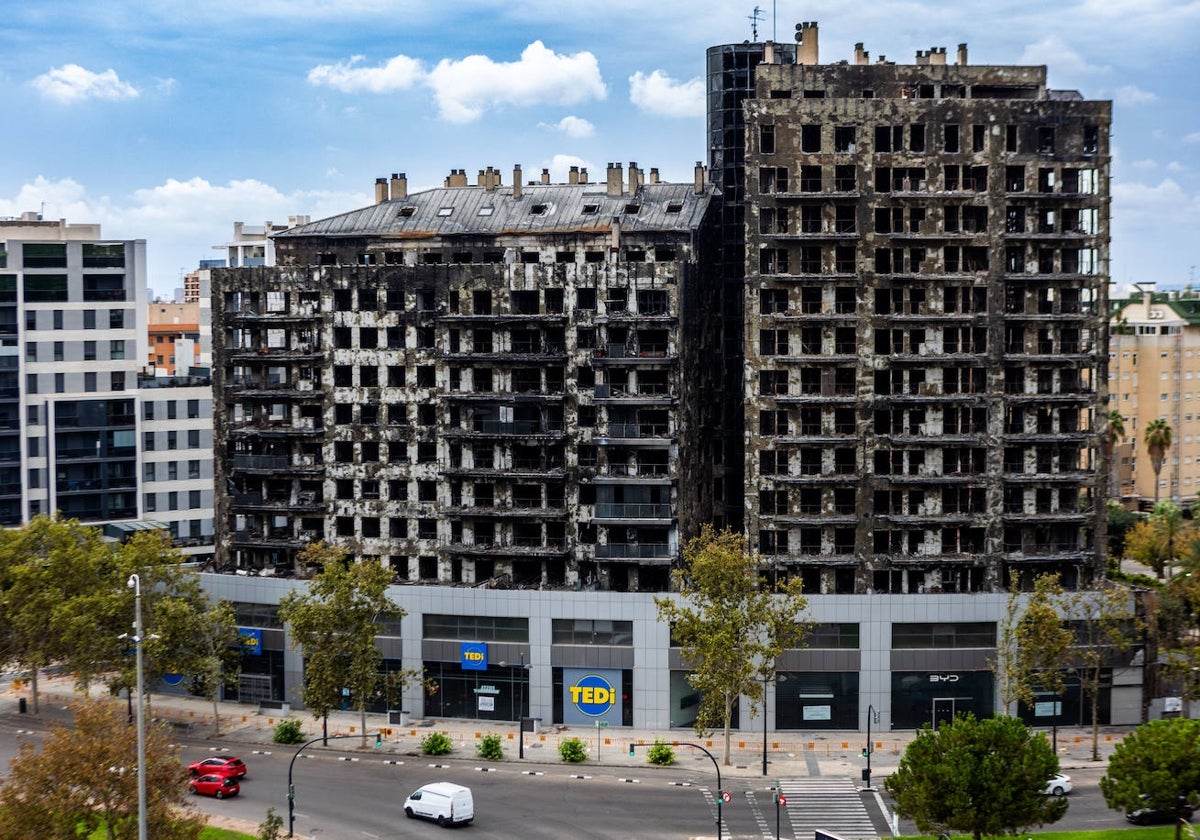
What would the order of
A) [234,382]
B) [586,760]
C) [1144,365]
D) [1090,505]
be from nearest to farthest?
[586,760] < [1090,505] < [234,382] < [1144,365]

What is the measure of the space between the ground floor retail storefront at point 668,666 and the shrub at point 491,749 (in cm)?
686

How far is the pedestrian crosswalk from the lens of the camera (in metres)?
78.5

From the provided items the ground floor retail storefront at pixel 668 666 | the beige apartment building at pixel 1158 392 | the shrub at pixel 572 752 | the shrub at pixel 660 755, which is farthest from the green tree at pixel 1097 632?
the beige apartment building at pixel 1158 392

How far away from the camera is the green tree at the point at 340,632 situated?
309 feet

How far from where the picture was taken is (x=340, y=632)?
9581cm

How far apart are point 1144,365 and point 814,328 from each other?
335ft

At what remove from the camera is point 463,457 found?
109750 millimetres

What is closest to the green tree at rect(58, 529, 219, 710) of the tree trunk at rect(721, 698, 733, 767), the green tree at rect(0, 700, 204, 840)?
the green tree at rect(0, 700, 204, 840)

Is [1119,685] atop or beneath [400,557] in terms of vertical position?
beneath

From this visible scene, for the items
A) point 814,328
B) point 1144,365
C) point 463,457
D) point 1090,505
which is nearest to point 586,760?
point 463,457

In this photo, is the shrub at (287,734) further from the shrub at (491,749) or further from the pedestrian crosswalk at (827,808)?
the pedestrian crosswalk at (827,808)

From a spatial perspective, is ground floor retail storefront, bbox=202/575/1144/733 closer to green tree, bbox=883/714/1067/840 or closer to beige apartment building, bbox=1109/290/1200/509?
green tree, bbox=883/714/1067/840

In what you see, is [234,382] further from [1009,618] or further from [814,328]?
[1009,618]

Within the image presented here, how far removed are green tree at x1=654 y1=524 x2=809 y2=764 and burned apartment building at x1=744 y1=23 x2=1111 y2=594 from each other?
437 inches
